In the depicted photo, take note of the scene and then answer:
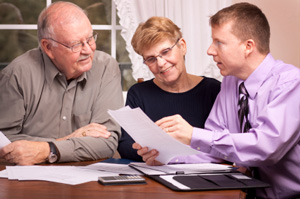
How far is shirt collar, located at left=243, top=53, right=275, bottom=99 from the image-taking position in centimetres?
184

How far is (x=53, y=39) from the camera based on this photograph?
234 cm

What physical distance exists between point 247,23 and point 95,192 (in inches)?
40.7

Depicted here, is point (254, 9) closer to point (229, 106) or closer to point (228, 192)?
point (229, 106)

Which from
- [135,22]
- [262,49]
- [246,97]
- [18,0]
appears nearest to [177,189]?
[246,97]

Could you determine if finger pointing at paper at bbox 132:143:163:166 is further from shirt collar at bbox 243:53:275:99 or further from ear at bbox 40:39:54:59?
ear at bbox 40:39:54:59

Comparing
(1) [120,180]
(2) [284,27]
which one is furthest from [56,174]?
(2) [284,27]

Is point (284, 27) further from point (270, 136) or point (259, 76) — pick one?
point (270, 136)

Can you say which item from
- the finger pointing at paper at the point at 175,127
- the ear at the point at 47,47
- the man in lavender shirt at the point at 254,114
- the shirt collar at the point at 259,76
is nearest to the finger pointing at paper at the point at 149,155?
the man in lavender shirt at the point at 254,114

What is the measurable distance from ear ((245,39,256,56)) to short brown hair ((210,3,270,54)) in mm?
17

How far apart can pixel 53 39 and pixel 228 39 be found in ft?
3.24

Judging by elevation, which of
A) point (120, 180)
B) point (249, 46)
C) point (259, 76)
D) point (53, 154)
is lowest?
point (53, 154)

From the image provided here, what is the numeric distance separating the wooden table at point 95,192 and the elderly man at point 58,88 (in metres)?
0.83

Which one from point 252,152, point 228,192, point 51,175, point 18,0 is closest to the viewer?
point 228,192

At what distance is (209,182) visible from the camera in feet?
4.43
